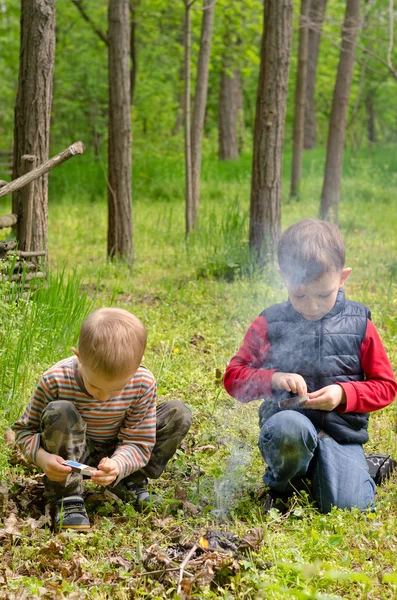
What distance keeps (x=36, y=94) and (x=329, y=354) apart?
3449mm

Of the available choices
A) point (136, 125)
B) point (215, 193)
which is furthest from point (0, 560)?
point (136, 125)

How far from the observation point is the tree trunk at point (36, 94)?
17.6 feet

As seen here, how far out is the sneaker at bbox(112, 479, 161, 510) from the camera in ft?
10.1

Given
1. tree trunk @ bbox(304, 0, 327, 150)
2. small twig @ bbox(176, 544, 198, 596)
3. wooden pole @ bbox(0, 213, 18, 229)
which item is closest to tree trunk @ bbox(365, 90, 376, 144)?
tree trunk @ bbox(304, 0, 327, 150)

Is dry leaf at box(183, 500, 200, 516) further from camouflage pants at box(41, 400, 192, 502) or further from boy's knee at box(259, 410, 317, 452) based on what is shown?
boy's knee at box(259, 410, 317, 452)

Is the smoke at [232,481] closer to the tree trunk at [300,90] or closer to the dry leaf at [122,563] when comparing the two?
the dry leaf at [122,563]

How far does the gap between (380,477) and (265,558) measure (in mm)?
978

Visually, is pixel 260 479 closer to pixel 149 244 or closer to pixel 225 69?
pixel 149 244

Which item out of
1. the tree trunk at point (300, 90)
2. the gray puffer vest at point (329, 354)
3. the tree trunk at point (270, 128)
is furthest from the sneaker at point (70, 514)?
the tree trunk at point (300, 90)

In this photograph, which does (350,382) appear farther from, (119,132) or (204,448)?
(119,132)

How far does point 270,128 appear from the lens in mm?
7078

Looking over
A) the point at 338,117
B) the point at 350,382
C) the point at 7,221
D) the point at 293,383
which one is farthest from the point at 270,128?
the point at 293,383

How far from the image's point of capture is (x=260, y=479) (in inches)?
131

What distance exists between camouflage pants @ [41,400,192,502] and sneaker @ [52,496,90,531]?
3 cm
